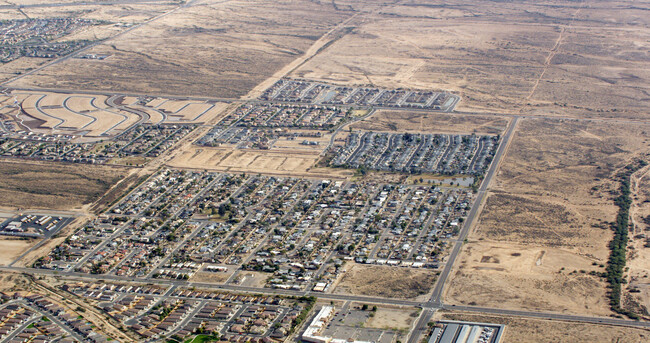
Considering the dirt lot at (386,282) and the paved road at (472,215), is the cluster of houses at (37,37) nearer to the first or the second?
the paved road at (472,215)

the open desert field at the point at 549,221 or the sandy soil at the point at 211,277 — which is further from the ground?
the open desert field at the point at 549,221

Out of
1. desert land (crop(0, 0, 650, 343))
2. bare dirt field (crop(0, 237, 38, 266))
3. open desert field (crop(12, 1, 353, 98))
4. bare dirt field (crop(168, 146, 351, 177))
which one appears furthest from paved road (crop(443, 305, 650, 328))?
open desert field (crop(12, 1, 353, 98))

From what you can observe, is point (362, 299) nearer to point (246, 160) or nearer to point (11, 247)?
point (11, 247)

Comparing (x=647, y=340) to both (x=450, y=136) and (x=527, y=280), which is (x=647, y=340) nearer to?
(x=527, y=280)

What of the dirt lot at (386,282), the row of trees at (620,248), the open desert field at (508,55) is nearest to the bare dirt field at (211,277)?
the dirt lot at (386,282)

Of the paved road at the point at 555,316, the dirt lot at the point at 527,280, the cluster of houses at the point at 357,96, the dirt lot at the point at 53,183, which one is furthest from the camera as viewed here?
the cluster of houses at the point at 357,96

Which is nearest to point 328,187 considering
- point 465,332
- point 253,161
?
point 253,161
